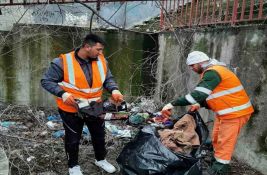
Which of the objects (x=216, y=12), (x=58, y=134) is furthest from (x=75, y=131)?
(x=216, y=12)

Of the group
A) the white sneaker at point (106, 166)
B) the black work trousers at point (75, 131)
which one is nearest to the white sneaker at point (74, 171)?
the black work trousers at point (75, 131)

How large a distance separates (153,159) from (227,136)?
104cm

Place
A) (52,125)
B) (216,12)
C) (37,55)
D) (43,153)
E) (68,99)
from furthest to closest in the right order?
(37,55)
(52,125)
(216,12)
(43,153)
(68,99)

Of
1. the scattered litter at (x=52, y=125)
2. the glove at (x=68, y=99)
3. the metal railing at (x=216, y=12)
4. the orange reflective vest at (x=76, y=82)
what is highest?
the metal railing at (x=216, y=12)

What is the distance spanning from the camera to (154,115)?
583cm

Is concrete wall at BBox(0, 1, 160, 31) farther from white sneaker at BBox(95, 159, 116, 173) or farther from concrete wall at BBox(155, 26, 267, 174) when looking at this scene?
white sneaker at BBox(95, 159, 116, 173)

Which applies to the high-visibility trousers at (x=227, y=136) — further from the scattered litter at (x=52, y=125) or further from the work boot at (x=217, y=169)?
the scattered litter at (x=52, y=125)

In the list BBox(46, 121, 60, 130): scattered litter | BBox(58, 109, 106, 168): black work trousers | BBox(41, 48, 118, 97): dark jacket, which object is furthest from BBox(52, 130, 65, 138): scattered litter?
BBox(41, 48, 118, 97): dark jacket

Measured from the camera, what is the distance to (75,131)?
3516 millimetres

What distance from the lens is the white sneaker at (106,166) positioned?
12.5ft

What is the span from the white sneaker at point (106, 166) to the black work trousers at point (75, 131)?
246mm

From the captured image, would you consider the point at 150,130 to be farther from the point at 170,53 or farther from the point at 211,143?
the point at 170,53

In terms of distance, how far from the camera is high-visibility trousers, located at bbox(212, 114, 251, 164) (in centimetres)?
362

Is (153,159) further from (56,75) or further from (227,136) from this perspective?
(56,75)
